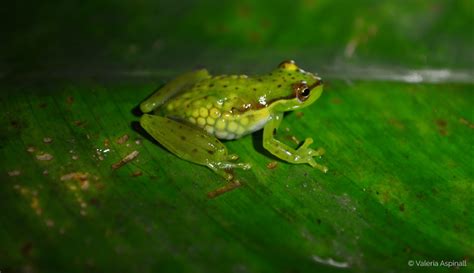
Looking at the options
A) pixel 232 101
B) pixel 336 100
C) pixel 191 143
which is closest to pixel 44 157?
pixel 191 143

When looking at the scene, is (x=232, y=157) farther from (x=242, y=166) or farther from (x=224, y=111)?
(x=224, y=111)

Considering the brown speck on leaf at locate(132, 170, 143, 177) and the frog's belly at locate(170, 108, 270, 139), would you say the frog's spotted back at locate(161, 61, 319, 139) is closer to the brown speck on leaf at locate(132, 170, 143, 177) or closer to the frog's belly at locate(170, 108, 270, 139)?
the frog's belly at locate(170, 108, 270, 139)

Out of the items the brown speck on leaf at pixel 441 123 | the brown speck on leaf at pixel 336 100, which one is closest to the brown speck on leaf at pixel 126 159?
the brown speck on leaf at pixel 336 100

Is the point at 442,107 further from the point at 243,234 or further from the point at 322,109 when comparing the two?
the point at 243,234

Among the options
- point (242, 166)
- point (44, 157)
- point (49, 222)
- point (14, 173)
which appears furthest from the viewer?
point (242, 166)

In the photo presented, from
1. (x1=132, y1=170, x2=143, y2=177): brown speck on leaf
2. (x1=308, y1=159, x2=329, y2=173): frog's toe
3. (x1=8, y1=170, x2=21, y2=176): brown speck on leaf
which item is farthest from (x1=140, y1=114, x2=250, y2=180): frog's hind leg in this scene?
(x1=8, y1=170, x2=21, y2=176): brown speck on leaf

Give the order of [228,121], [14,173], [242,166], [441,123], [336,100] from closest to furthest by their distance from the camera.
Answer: [14,173]
[242,166]
[228,121]
[441,123]
[336,100]

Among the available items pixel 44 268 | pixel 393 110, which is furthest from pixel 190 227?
pixel 393 110
